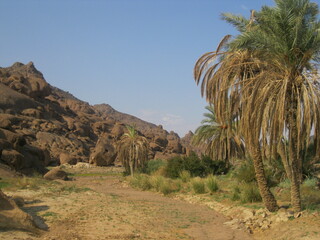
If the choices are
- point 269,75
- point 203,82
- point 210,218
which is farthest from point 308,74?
point 210,218

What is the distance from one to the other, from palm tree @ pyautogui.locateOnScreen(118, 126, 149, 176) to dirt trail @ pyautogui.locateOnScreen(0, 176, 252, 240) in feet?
79.5

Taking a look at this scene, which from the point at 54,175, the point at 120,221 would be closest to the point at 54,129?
the point at 54,175

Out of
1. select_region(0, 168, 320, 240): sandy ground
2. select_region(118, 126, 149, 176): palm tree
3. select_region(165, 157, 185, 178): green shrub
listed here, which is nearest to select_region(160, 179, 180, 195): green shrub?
select_region(0, 168, 320, 240): sandy ground

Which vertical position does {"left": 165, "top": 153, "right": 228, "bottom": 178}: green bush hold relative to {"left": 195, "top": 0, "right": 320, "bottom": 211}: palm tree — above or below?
below

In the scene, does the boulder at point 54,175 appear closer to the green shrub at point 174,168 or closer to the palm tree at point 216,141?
the green shrub at point 174,168

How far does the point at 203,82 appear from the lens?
1630 cm

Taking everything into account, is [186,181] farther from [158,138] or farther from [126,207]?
[158,138]

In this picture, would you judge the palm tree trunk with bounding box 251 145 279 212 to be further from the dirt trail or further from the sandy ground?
the dirt trail

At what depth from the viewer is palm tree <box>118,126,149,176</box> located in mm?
41469

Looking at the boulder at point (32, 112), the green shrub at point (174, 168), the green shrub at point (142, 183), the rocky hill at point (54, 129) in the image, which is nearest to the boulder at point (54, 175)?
the rocky hill at point (54, 129)

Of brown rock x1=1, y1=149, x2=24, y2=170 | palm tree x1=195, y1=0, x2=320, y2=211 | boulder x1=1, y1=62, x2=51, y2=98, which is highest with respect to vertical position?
boulder x1=1, y1=62, x2=51, y2=98

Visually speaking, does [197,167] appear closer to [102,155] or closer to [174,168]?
[174,168]

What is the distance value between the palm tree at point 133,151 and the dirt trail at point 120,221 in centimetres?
2422

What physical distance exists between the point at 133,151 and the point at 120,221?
29.0 m
